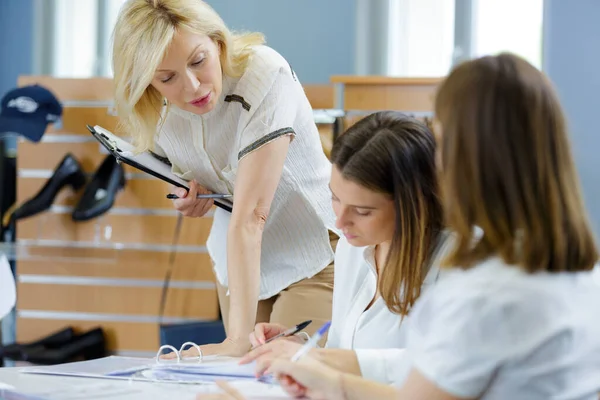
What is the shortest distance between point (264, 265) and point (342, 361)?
80 centimetres

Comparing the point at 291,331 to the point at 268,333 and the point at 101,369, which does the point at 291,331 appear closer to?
the point at 268,333

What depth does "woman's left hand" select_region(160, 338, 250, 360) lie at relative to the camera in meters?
1.72

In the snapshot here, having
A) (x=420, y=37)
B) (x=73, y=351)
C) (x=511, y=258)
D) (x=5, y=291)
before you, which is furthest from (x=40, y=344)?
(x=511, y=258)

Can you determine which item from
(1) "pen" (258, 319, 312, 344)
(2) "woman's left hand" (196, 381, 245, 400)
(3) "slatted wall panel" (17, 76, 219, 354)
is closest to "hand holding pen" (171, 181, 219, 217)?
(1) "pen" (258, 319, 312, 344)

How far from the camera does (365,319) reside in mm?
1679

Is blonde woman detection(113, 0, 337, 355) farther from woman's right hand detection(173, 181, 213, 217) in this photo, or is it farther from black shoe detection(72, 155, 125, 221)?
black shoe detection(72, 155, 125, 221)

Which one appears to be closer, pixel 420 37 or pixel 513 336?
pixel 513 336

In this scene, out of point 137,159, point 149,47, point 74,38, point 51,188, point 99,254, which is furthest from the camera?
point 74,38

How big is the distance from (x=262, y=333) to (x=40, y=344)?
114 inches

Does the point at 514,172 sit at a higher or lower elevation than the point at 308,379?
higher

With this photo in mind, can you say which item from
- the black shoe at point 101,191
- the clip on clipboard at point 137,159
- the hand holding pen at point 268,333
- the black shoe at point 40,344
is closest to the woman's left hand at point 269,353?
the hand holding pen at point 268,333

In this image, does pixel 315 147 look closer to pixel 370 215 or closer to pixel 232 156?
pixel 232 156

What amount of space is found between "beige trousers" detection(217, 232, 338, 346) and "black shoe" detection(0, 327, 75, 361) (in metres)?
2.36

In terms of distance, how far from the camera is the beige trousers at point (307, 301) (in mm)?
2117
